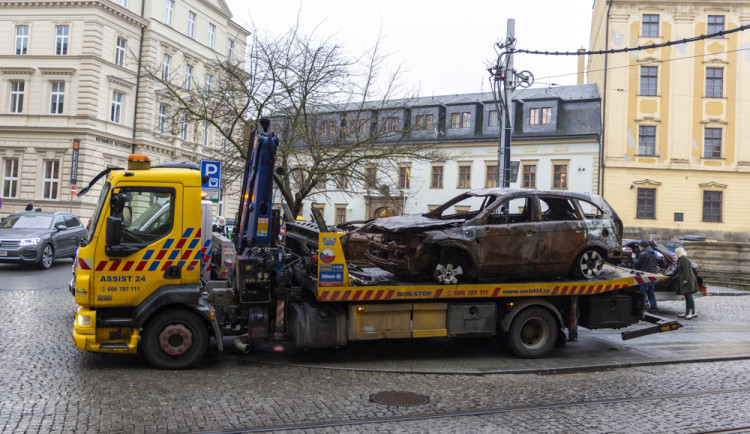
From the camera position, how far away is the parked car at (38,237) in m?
17.9

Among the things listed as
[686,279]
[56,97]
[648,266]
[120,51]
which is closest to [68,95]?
[56,97]

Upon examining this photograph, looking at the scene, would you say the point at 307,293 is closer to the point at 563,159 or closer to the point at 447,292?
the point at 447,292

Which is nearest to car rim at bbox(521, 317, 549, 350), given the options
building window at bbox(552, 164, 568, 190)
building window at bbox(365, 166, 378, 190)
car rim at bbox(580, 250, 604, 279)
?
car rim at bbox(580, 250, 604, 279)

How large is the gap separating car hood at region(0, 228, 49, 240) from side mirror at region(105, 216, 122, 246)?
507 inches

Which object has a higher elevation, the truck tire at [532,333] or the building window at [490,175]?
the building window at [490,175]

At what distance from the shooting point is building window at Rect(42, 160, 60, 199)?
124 feet

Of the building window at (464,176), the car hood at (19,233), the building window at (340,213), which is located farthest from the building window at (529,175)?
the car hood at (19,233)

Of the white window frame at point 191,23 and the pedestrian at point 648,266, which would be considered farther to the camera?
the white window frame at point 191,23

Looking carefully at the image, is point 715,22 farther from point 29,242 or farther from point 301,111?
point 29,242

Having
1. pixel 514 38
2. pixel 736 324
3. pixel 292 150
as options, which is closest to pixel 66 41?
pixel 292 150

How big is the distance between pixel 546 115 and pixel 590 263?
3695 cm

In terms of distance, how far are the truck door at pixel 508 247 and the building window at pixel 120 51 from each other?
3690cm

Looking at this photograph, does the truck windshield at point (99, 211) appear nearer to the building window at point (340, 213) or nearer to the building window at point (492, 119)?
the building window at point (492, 119)

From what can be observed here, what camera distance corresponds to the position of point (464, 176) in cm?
4609
